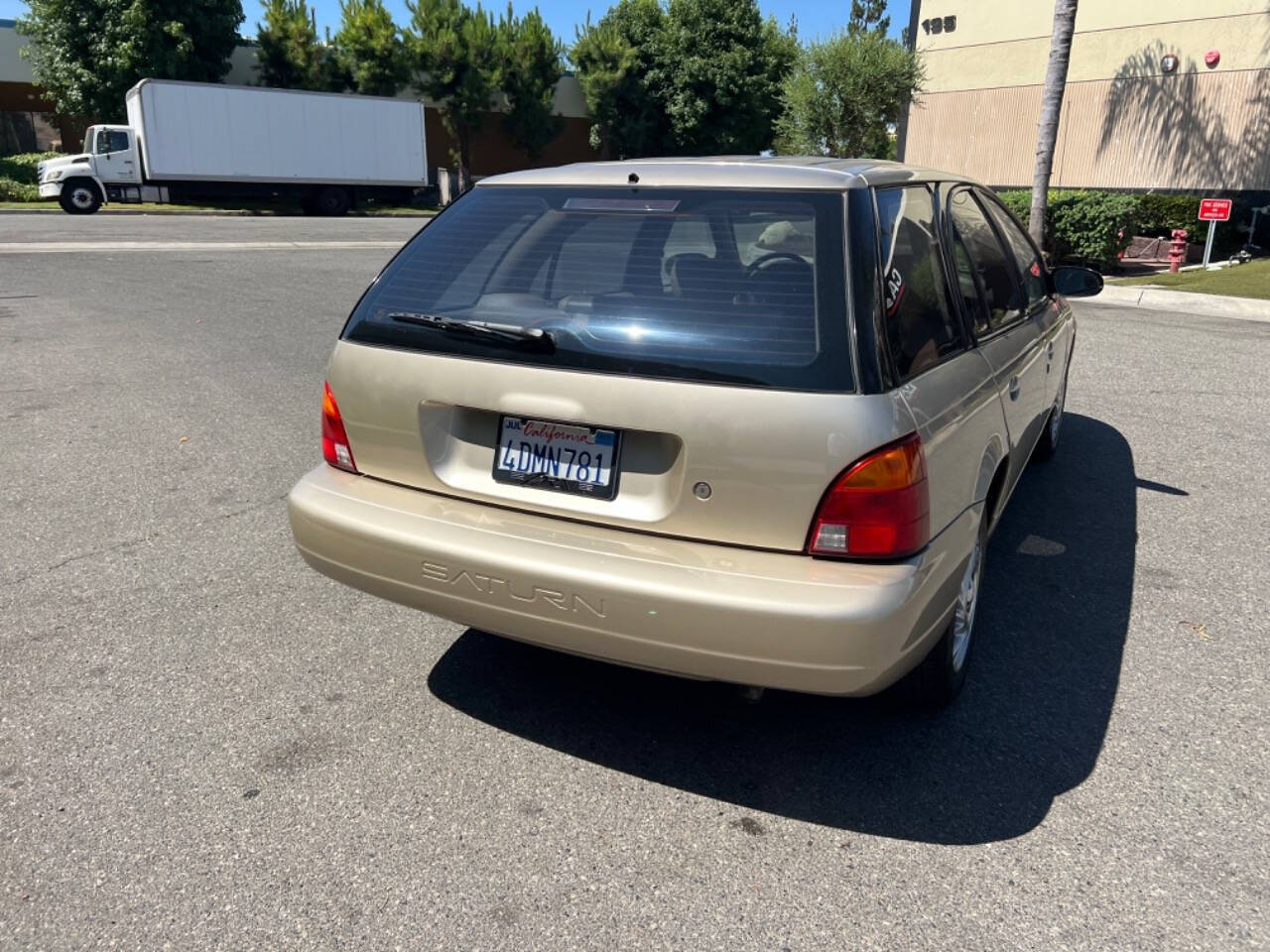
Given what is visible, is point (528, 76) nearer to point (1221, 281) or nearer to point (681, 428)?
point (1221, 281)

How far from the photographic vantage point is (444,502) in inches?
114

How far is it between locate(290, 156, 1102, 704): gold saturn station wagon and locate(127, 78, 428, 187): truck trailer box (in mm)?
29375

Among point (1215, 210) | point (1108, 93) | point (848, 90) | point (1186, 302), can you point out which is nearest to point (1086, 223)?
point (1215, 210)

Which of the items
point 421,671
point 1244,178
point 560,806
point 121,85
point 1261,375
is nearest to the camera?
point 560,806

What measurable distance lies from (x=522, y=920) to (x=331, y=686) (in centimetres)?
126

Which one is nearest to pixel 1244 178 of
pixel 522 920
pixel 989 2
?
pixel 989 2

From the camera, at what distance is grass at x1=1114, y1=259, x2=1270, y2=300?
1424 cm

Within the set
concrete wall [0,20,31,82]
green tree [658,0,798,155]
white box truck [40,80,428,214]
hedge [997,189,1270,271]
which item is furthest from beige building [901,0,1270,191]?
concrete wall [0,20,31,82]

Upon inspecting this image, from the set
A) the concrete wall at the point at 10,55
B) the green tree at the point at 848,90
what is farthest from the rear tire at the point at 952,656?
the concrete wall at the point at 10,55

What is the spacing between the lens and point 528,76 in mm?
41188

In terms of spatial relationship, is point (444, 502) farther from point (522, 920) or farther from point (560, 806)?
point (522, 920)

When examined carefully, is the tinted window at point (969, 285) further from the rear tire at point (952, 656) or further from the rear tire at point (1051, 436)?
the rear tire at point (1051, 436)

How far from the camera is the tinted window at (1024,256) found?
14.2ft

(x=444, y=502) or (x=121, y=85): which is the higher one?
(x=121, y=85)
